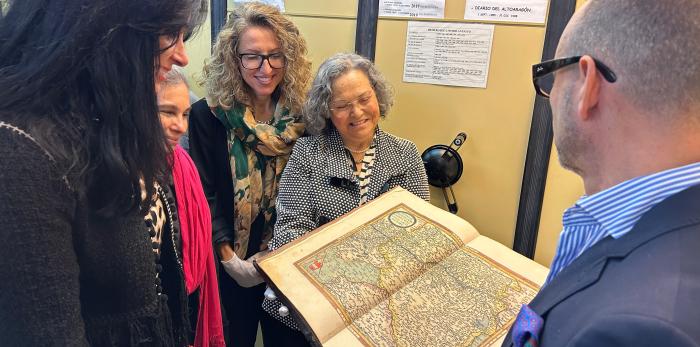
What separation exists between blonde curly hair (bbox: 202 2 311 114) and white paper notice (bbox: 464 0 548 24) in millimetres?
586

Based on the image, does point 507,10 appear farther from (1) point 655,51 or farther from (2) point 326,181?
(1) point 655,51

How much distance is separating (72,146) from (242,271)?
89cm

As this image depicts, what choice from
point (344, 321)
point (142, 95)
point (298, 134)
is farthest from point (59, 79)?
point (298, 134)

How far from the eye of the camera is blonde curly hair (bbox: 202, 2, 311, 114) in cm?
138

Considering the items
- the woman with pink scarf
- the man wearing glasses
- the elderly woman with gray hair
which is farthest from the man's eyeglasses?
the man wearing glasses

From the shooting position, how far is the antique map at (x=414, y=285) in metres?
0.88

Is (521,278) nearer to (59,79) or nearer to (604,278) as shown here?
(604,278)

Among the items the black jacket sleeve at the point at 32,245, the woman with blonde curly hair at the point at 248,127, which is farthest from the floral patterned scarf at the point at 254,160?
the black jacket sleeve at the point at 32,245

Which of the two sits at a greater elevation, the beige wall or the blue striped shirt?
the blue striped shirt

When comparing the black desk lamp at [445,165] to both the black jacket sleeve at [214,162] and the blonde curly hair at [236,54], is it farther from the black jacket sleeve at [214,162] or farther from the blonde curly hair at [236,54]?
the black jacket sleeve at [214,162]

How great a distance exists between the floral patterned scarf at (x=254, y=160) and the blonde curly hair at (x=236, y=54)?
51mm

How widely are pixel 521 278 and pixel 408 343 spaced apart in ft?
1.14

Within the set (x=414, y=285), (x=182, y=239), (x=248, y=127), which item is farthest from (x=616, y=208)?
(x=248, y=127)

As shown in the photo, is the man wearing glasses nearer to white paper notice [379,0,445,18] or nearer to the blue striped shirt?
the blue striped shirt
